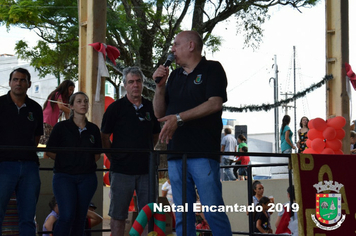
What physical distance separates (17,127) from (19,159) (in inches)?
10.2

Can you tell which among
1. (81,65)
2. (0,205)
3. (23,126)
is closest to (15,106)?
(23,126)

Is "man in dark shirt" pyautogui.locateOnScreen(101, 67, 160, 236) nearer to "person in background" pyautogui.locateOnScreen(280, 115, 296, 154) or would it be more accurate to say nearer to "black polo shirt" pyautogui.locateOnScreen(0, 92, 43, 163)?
"black polo shirt" pyautogui.locateOnScreen(0, 92, 43, 163)

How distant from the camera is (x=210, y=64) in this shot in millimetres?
3424

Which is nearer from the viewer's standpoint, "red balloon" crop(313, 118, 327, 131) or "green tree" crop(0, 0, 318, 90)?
"red balloon" crop(313, 118, 327, 131)

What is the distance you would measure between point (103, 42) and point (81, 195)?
3.05 metres

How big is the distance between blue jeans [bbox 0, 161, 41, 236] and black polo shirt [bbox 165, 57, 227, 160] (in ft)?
3.99

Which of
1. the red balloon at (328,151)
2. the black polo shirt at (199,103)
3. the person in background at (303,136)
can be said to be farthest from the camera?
the person in background at (303,136)

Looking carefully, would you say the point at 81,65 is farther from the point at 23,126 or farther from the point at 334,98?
the point at 334,98

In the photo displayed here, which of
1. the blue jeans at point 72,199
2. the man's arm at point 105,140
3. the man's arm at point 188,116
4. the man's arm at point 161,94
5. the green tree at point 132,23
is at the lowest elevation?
the blue jeans at point 72,199

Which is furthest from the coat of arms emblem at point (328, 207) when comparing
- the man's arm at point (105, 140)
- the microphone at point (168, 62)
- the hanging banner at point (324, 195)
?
the man's arm at point (105, 140)

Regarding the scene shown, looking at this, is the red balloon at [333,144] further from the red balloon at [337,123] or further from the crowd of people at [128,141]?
the crowd of people at [128,141]

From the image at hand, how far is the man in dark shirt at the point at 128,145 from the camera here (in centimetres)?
425

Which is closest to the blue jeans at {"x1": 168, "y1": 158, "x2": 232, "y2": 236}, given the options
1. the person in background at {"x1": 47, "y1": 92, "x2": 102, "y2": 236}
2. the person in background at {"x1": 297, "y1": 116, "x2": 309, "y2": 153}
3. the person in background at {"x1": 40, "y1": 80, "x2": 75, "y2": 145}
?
the person in background at {"x1": 47, "y1": 92, "x2": 102, "y2": 236}

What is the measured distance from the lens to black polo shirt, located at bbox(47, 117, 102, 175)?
423cm
